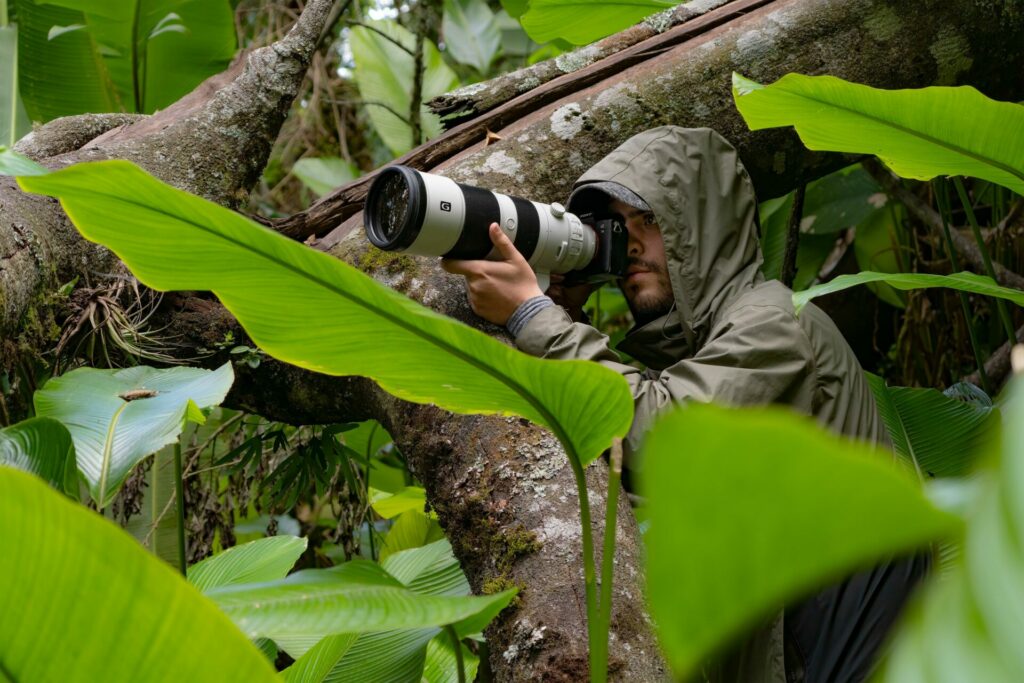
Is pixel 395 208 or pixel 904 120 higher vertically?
pixel 904 120

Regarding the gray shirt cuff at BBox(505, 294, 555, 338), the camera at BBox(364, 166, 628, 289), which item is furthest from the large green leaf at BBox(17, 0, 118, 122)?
the gray shirt cuff at BBox(505, 294, 555, 338)

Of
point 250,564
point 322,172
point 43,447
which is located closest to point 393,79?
point 322,172

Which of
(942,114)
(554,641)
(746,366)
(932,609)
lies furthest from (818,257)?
(932,609)

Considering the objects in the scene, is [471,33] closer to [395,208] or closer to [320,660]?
[395,208]

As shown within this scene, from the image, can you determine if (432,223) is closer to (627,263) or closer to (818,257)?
(627,263)

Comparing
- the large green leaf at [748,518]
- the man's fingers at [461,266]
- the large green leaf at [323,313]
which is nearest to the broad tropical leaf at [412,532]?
the man's fingers at [461,266]

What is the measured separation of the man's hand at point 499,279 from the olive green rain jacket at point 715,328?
4 centimetres

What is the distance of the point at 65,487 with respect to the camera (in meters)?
1.01

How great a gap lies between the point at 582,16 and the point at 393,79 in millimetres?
1095

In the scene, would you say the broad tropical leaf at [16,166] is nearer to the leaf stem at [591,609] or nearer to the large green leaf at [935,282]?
the leaf stem at [591,609]

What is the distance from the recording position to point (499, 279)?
1.35m

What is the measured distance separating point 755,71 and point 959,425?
707mm

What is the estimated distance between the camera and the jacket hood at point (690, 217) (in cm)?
151

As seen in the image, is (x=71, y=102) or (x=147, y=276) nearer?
(x=147, y=276)
